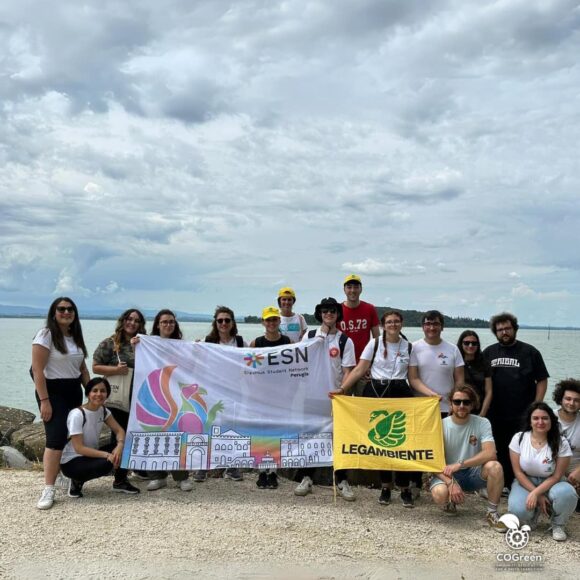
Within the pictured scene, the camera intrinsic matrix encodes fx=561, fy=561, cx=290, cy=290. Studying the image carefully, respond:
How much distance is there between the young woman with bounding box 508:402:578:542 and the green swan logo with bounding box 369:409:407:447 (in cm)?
113

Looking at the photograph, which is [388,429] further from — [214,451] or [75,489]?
[75,489]

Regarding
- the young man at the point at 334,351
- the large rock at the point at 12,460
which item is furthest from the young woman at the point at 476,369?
the large rock at the point at 12,460

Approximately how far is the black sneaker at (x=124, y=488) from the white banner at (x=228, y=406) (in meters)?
0.30

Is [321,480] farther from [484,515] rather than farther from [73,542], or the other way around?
[73,542]

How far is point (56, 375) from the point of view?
243 inches

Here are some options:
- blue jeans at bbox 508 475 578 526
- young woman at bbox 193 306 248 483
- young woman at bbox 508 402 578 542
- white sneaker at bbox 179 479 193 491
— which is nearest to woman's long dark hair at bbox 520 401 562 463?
young woman at bbox 508 402 578 542

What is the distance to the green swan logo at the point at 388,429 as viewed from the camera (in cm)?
612

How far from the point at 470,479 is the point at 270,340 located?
9.00 feet

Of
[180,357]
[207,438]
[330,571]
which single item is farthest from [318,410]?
[330,571]

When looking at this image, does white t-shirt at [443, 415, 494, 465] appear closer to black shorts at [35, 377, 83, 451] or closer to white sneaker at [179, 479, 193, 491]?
white sneaker at [179, 479, 193, 491]

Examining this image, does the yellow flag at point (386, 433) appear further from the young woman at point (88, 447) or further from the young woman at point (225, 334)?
the young woman at point (88, 447)

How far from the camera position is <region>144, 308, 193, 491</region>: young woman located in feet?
21.5

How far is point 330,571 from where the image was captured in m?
4.55

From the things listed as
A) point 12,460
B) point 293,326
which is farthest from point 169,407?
point 12,460
